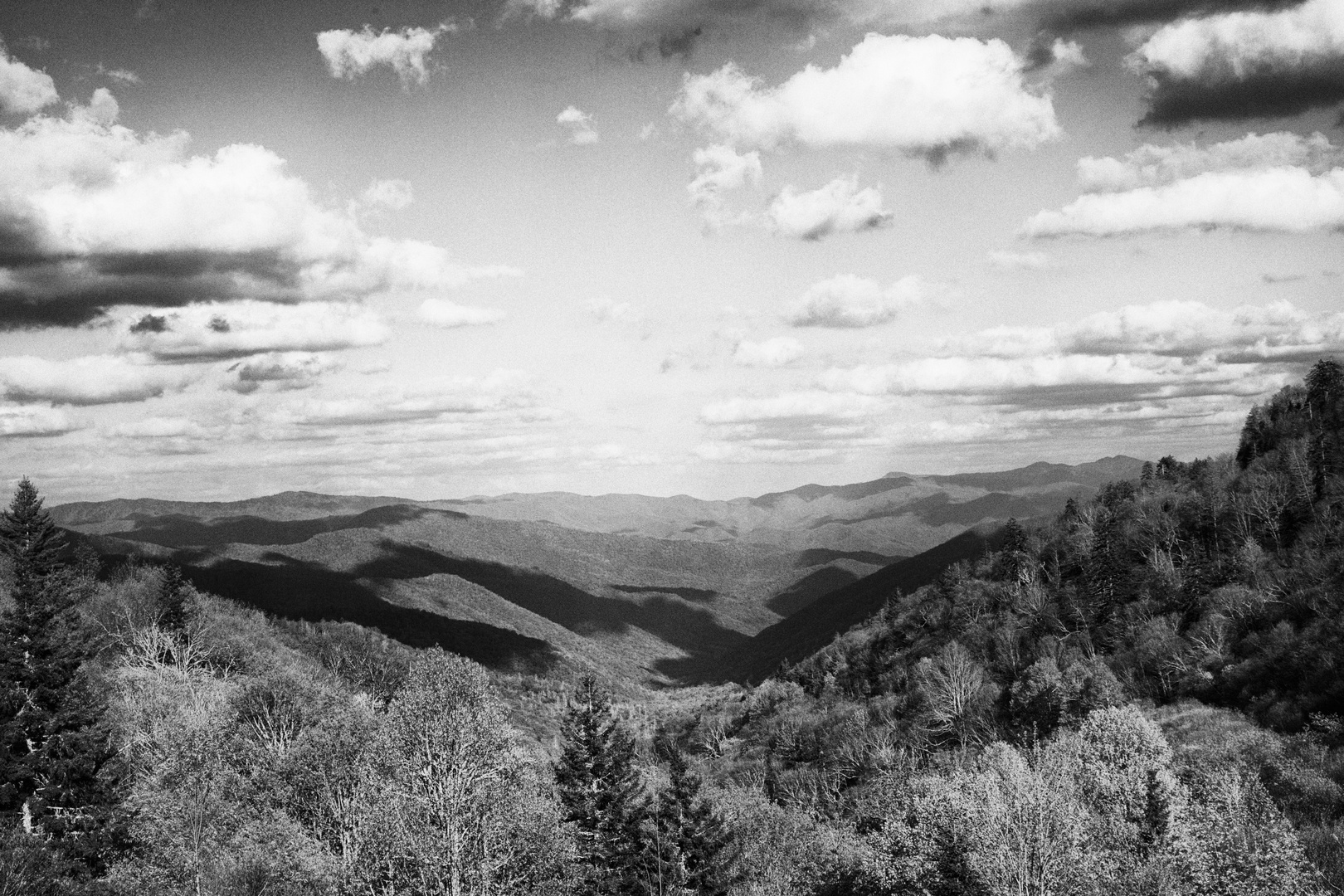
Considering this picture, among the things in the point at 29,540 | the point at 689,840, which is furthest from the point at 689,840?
the point at 29,540

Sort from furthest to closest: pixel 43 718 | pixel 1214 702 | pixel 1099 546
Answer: pixel 1099 546 → pixel 1214 702 → pixel 43 718

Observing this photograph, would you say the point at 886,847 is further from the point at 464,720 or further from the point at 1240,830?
the point at 464,720

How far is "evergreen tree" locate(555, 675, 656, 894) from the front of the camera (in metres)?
56.1

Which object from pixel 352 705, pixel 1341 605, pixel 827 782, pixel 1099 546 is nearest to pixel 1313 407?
pixel 1099 546

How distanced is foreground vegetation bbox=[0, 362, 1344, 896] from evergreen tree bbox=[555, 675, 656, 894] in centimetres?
18

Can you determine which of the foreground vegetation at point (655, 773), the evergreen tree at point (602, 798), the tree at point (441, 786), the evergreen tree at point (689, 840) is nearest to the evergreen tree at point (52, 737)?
the foreground vegetation at point (655, 773)

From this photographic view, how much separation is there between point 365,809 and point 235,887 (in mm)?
8027

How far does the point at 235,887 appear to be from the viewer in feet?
131

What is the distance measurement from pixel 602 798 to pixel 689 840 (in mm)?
7251

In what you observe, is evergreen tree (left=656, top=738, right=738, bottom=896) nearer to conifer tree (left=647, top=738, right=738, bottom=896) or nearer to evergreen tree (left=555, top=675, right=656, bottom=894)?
conifer tree (left=647, top=738, right=738, bottom=896)

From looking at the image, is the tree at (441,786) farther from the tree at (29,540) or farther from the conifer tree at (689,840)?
the tree at (29,540)

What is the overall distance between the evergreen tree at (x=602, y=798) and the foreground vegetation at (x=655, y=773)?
18cm

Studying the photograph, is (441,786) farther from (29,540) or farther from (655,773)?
(655,773)

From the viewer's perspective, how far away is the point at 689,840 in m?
57.5
